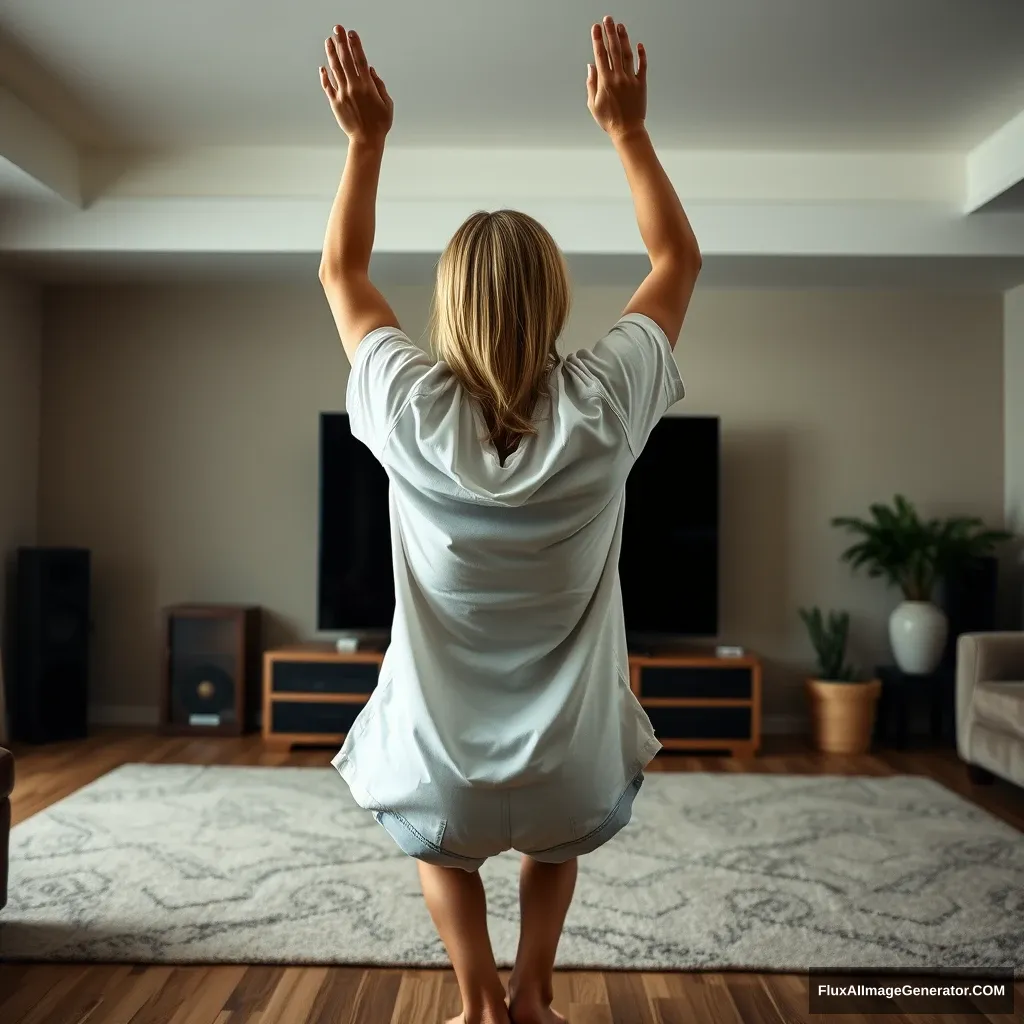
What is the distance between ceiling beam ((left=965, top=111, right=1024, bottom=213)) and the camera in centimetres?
392

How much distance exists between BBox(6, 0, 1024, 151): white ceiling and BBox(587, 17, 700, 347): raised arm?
214 cm

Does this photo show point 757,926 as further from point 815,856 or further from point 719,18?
point 719,18

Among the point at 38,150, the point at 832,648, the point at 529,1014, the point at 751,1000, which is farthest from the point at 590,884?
the point at 38,150

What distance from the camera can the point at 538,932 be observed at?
1.37m

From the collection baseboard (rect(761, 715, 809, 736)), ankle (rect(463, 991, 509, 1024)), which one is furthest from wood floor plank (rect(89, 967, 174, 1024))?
baseboard (rect(761, 715, 809, 736))

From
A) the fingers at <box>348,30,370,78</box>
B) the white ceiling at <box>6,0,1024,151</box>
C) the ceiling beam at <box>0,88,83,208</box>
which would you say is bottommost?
the fingers at <box>348,30,370,78</box>

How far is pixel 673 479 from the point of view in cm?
490

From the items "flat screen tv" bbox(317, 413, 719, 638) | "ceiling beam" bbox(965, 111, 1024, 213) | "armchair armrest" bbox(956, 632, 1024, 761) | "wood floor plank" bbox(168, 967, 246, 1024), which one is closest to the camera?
"wood floor plank" bbox(168, 967, 246, 1024)

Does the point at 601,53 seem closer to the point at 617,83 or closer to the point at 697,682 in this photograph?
the point at 617,83

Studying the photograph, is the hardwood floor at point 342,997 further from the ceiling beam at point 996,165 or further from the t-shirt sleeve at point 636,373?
the ceiling beam at point 996,165

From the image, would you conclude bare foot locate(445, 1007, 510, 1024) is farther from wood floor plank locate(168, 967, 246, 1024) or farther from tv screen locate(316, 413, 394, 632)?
tv screen locate(316, 413, 394, 632)

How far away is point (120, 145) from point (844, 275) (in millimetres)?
3294

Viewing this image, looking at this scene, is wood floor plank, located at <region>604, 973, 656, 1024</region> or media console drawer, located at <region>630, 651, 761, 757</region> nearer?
wood floor plank, located at <region>604, 973, 656, 1024</region>

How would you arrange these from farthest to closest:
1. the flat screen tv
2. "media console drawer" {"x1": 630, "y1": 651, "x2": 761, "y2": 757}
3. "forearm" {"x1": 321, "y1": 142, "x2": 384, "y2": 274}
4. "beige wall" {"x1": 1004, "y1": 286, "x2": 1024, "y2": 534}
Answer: "beige wall" {"x1": 1004, "y1": 286, "x2": 1024, "y2": 534}
the flat screen tv
"media console drawer" {"x1": 630, "y1": 651, "x2": 761, "y2": 757}
"forearm" {"x1": 321, "y1": 142, "x2": 384, "y2": 274}
